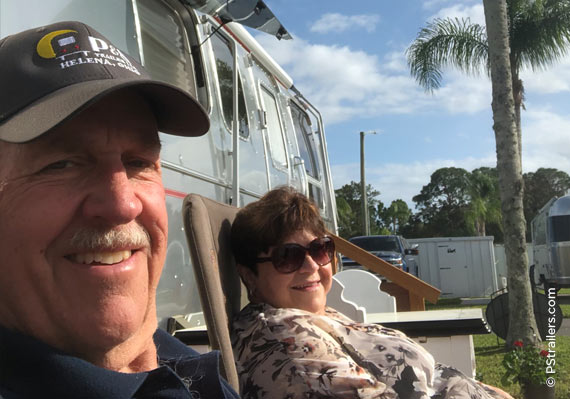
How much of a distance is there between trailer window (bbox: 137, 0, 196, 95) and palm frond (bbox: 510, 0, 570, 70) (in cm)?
→ 1256

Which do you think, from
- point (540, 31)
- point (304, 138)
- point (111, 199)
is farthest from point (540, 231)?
point (111, 199)

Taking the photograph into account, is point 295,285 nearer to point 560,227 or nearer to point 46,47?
point 46,47

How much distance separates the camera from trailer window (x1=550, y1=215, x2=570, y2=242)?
15.9m

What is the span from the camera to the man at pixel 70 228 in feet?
3.45

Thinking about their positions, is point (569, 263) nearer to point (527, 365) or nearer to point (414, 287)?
point (527, 365)

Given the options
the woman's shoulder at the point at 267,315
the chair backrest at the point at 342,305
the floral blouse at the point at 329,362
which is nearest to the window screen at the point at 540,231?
the chair backrest at the point at 342,305

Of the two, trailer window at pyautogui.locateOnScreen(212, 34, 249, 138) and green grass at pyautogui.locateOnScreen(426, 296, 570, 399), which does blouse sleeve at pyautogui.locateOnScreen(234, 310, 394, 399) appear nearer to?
trailer window at pyautogui.locateOnScreen(212, 34, 249, 138)

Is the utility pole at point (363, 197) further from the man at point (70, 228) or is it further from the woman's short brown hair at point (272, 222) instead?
the man at point (70, 228)

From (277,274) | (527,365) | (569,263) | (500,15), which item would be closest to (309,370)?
(277,274)

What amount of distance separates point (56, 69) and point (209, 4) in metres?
2.73

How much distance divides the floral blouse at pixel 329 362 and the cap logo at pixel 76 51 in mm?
1283

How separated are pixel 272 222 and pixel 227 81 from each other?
1.91 m

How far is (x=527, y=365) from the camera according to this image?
5246 millimetres

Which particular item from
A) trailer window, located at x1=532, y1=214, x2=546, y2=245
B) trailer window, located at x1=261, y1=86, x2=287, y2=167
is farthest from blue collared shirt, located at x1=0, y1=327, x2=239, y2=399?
trailer window, located at x1=532, y1=214, x2=546, y2=245
